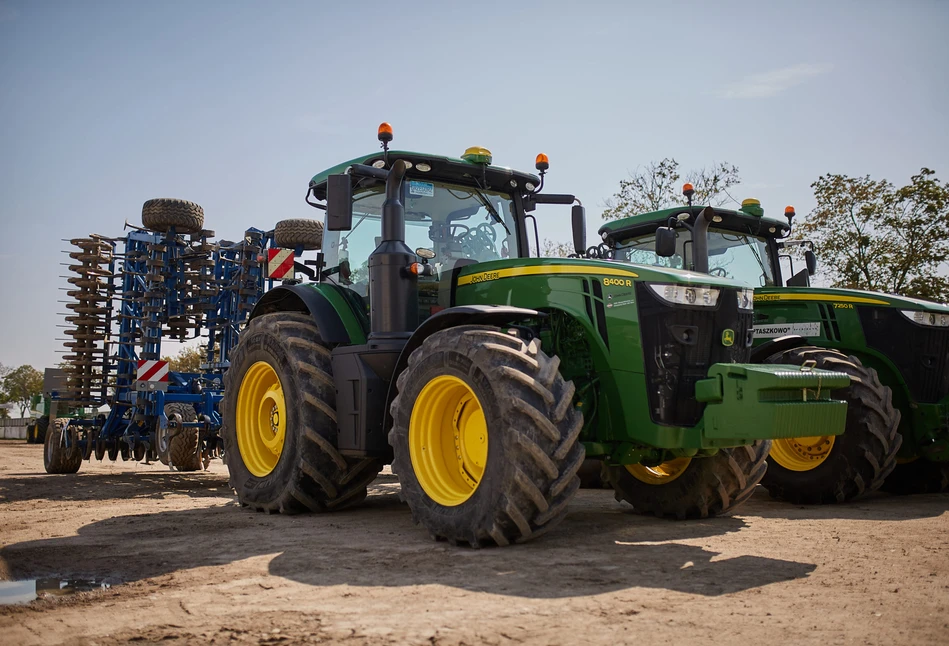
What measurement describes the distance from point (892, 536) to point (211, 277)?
1087cm

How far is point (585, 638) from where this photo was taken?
3.44 metres

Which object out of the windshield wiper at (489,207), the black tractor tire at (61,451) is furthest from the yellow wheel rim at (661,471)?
the black tractor tire at (61,451)

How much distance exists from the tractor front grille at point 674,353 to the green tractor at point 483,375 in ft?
0.04

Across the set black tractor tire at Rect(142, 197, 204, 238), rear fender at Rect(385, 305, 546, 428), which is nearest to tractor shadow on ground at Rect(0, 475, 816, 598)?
A: rear fender at Rect(385, 305, 546, 428)

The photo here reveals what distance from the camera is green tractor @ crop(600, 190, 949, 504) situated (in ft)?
25.6

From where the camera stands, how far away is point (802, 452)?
326 inches

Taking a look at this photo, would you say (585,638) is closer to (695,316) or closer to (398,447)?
(398,447)

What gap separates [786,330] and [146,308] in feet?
30.5

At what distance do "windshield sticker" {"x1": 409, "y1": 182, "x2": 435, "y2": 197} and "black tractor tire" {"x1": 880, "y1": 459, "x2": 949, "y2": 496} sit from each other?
18.8ft

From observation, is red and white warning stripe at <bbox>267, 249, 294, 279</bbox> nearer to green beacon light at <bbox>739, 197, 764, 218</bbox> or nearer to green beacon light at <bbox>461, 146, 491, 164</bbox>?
green beacon light at <bbox>461, 146, 491, 164</bbox>

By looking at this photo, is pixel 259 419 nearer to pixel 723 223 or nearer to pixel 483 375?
pixel 483 375

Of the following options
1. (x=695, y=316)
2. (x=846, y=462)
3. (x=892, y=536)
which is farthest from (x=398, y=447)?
(x=846, y=462)

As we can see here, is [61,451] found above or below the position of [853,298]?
below

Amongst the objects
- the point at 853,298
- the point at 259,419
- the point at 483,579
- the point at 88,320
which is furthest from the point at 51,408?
the point at 483,579
